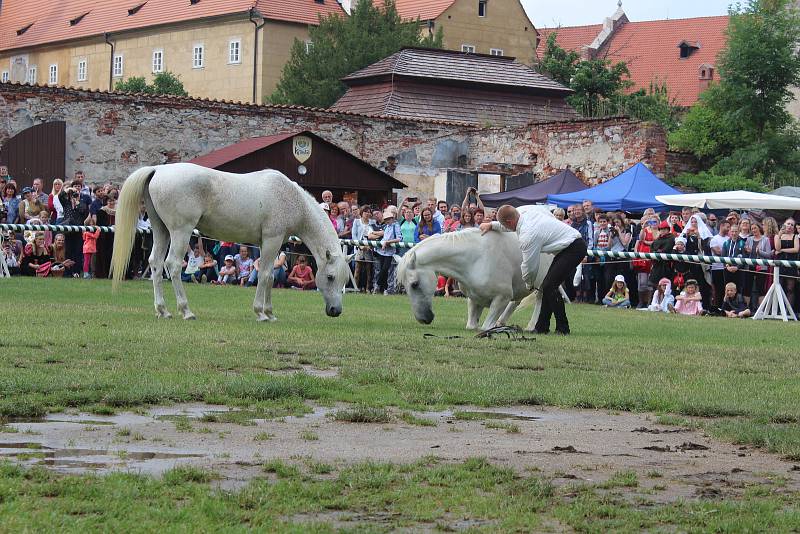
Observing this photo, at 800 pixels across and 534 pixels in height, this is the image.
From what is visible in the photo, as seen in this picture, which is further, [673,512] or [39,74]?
[39,74]

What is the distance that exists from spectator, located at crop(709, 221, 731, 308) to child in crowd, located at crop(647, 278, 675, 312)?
79 centimetres

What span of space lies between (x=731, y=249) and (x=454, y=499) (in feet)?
61.8

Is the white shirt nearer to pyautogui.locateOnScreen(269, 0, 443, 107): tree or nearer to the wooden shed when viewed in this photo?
the wooden shed

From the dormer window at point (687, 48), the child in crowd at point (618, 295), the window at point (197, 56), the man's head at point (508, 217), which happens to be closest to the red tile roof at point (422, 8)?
the window at point (197, 56)

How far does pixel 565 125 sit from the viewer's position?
39.0m

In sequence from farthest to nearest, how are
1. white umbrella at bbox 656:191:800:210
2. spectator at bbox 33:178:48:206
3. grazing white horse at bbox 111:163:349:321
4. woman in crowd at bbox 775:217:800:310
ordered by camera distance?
spectator at bbox 33:178:48:206, white umbrella at bbox 656:191:800:210, woman in crowd at bbox 775:217:800:310, grazing white horse at bbox 111:163:349:321

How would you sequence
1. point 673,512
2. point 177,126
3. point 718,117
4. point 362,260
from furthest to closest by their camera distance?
point 718,117 < point 177,126 < point 362,260 < point 673,512

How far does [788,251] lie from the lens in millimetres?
23109

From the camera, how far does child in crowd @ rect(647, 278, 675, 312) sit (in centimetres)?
2402

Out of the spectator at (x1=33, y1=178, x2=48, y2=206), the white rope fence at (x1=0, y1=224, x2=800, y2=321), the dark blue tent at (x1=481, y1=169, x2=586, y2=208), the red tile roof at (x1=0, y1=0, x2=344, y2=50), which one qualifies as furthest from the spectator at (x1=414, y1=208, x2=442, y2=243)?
the red tile roof at (x1=0, y1=0, x2=344, y2=50)

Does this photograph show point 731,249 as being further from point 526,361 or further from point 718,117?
point 718,117

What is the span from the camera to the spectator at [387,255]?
26906 millimetres

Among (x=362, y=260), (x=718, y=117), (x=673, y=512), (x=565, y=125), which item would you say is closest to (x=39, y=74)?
(x=718, y=117)

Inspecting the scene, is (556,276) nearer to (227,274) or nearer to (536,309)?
(536,309)
